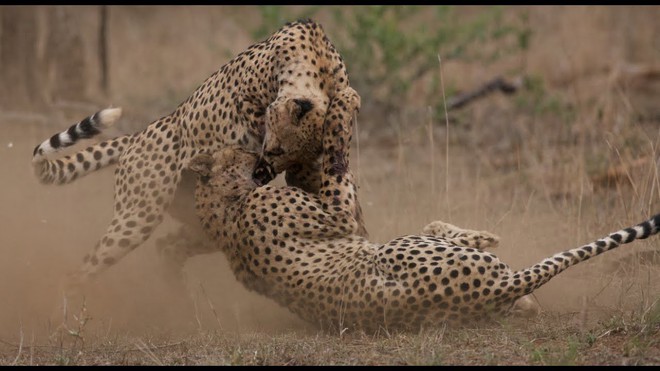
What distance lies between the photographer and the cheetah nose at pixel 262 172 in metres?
4.77

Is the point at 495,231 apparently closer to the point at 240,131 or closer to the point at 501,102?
the point at 240,131

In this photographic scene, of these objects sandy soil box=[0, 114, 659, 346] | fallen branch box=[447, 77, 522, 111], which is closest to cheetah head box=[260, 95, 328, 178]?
sandy soil box=[0, 114, 659, 346]

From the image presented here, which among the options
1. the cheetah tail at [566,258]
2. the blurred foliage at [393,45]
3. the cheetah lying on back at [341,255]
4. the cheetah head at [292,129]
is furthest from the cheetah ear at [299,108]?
the blurred foliage at [393,45]

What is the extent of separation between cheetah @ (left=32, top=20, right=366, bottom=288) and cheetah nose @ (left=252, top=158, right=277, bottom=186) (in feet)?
0.42

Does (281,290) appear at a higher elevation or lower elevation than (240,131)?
lower

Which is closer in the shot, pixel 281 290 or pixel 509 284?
pixel 509 284

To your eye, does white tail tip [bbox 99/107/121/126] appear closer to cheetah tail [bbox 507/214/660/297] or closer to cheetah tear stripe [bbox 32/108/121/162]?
cheetah tear stripe [bbox 32/108/121/162]

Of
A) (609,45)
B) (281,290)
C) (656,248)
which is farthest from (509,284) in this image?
(609,45)

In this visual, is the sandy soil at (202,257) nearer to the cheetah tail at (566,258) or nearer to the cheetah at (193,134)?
the cheetah tail at (566,258)

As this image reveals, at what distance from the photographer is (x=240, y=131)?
4969mm

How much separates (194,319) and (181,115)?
1046 mm

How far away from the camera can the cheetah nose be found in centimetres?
477

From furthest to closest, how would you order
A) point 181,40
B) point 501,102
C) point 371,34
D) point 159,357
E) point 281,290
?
1. point 181,40
2. point 501,102
3. point 371,34
4. point 281,290
5. point 159,357

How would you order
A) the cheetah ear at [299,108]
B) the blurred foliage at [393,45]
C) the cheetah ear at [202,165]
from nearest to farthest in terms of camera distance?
the cheetah ear at [299,108] → the cheetah ear at [202,165] → the blurred foliage at [393,45]
